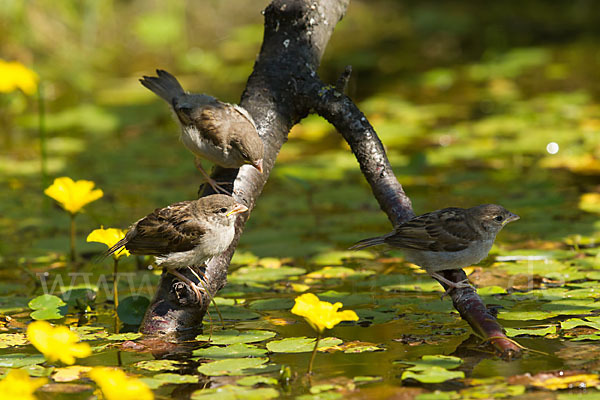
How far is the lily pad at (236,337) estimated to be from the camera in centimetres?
427

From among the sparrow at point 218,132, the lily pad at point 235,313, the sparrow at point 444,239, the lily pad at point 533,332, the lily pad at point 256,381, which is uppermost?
the sparrow at point 218,132

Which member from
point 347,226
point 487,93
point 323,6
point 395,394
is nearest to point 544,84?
point 487,93

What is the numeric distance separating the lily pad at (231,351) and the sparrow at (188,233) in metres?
0.36

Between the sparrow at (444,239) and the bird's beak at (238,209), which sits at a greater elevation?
the bird's beak at (238,209)

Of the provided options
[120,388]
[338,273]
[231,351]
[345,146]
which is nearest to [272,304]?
[338,273]

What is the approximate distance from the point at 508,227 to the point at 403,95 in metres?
4.70

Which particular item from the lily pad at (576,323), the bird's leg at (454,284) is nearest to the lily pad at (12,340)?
the bird's leg at (454,284)

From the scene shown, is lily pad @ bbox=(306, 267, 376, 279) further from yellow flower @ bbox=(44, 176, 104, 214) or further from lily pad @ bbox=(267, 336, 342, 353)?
yellow flower @ bbox=(44, 176, 104, 214)

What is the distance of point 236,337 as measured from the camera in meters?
4.33

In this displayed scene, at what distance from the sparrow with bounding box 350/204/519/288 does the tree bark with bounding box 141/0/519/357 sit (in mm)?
75

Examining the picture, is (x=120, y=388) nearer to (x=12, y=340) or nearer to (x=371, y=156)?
(x=12, y=340)

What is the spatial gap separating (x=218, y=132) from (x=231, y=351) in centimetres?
129

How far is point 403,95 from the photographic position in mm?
10773

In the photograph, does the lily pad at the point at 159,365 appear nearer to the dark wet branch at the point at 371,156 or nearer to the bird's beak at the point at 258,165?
the bird's beak at the point at 258,165
